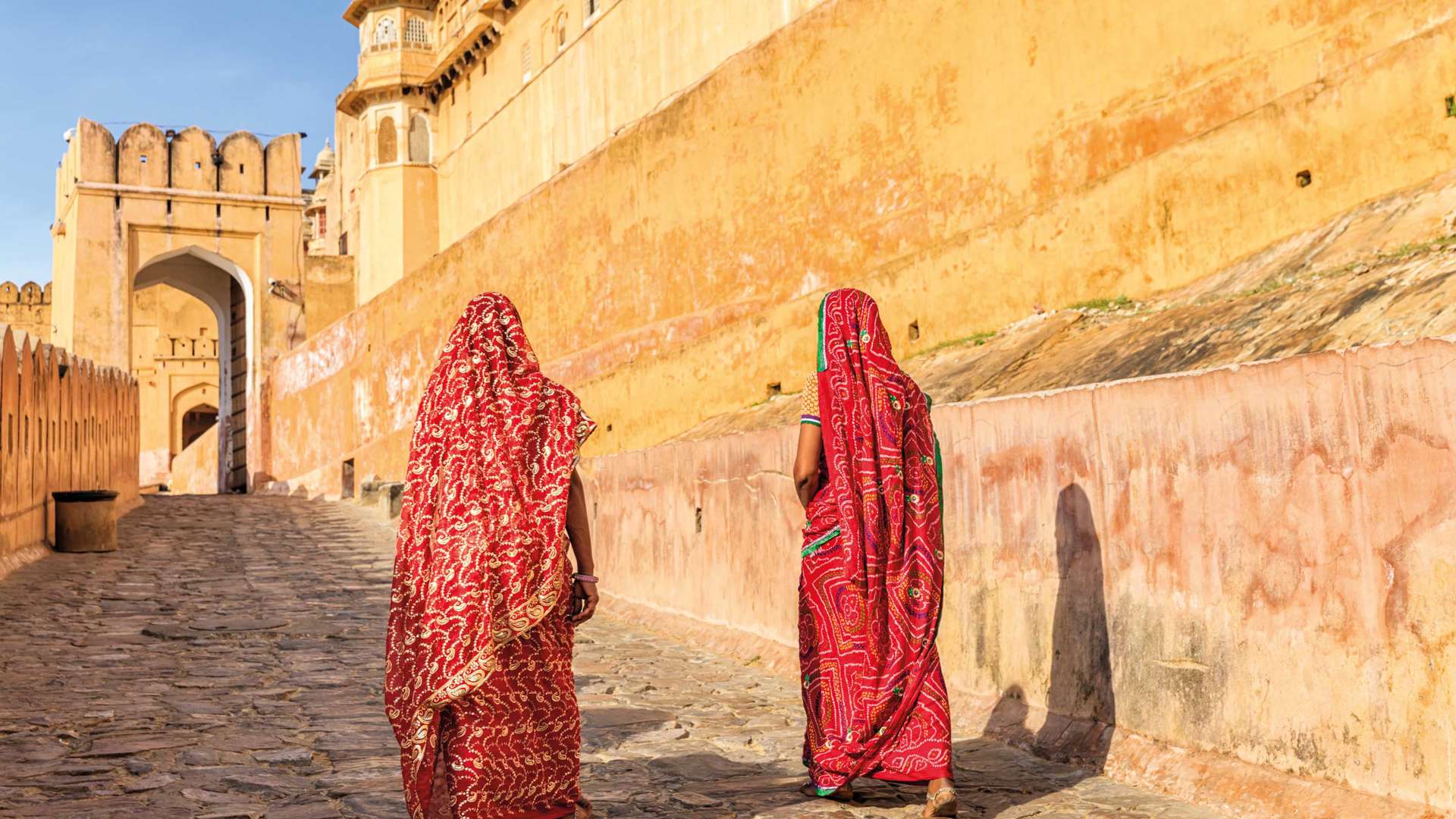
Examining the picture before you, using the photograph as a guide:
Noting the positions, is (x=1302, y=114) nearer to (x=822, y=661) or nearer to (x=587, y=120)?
(x=822, y=661)

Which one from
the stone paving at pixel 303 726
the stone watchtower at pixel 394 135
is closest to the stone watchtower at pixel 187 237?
the stone watchtower at pixel 394 135

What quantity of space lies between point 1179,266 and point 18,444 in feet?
33.2

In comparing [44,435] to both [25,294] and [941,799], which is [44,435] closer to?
[941,799]

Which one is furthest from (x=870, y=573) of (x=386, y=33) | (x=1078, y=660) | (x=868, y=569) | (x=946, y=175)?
(x=386, y=33)

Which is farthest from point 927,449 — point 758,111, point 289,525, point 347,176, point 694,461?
point 347,176

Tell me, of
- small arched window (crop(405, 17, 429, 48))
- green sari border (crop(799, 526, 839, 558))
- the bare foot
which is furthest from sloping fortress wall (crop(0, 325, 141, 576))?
small arched window (crop(405, 17, 429, 48))

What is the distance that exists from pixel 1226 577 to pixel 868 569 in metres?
1.10

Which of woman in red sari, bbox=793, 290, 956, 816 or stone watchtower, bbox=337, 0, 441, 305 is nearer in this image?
woman in red sari, bbox=793, 290, 956, 816

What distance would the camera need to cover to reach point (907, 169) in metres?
12.7

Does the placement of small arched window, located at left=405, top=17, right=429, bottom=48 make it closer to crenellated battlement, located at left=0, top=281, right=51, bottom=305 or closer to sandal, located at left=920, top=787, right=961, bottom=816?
crenellated battlement, located at left=0, top=281, right=51, bottom=305

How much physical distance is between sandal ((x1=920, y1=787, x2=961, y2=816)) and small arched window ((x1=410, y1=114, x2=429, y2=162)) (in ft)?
123

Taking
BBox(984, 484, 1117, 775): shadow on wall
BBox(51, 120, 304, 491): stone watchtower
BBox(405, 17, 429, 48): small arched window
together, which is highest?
BBox(405, 17, 429, 48): small arched window

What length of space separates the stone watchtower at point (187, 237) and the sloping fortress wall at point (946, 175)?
40.4 feet

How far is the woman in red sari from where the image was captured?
4293 mm
